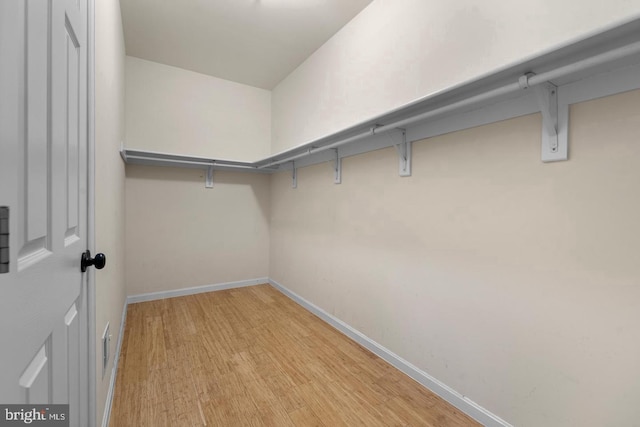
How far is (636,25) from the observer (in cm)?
78

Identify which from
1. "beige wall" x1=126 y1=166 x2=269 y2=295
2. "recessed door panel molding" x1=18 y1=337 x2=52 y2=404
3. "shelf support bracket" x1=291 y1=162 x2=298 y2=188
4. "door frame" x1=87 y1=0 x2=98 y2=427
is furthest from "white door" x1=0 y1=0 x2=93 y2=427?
"beige wall" x1=126 y1=166 x2=269 y2=295

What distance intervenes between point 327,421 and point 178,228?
8.51ft

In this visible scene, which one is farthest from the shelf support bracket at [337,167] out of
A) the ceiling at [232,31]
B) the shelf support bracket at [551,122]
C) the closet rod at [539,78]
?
the shelf support bracket at [551,122]

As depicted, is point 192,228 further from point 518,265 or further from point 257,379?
point 518,265

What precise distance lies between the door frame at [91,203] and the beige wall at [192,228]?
2.22 metres

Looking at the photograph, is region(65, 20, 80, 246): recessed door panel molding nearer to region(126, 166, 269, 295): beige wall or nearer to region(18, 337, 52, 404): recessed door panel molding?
region(18, 337, 52, 404): recessed door panel molding

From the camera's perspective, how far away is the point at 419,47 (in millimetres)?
1718

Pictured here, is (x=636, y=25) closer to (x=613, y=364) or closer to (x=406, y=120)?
(x=406, y=120)

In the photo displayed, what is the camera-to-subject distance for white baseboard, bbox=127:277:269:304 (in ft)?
9.85

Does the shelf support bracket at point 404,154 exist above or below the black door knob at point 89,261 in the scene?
above

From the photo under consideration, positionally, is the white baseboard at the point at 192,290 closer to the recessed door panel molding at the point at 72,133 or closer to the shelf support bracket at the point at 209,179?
the shelf support bracket at the point at 209,179

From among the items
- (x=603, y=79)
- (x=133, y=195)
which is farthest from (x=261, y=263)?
(x=603, y=79)

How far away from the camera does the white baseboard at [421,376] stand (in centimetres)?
140

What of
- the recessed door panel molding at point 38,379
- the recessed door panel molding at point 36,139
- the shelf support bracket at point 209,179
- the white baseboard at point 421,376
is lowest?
the white baseboard at point 421,376
